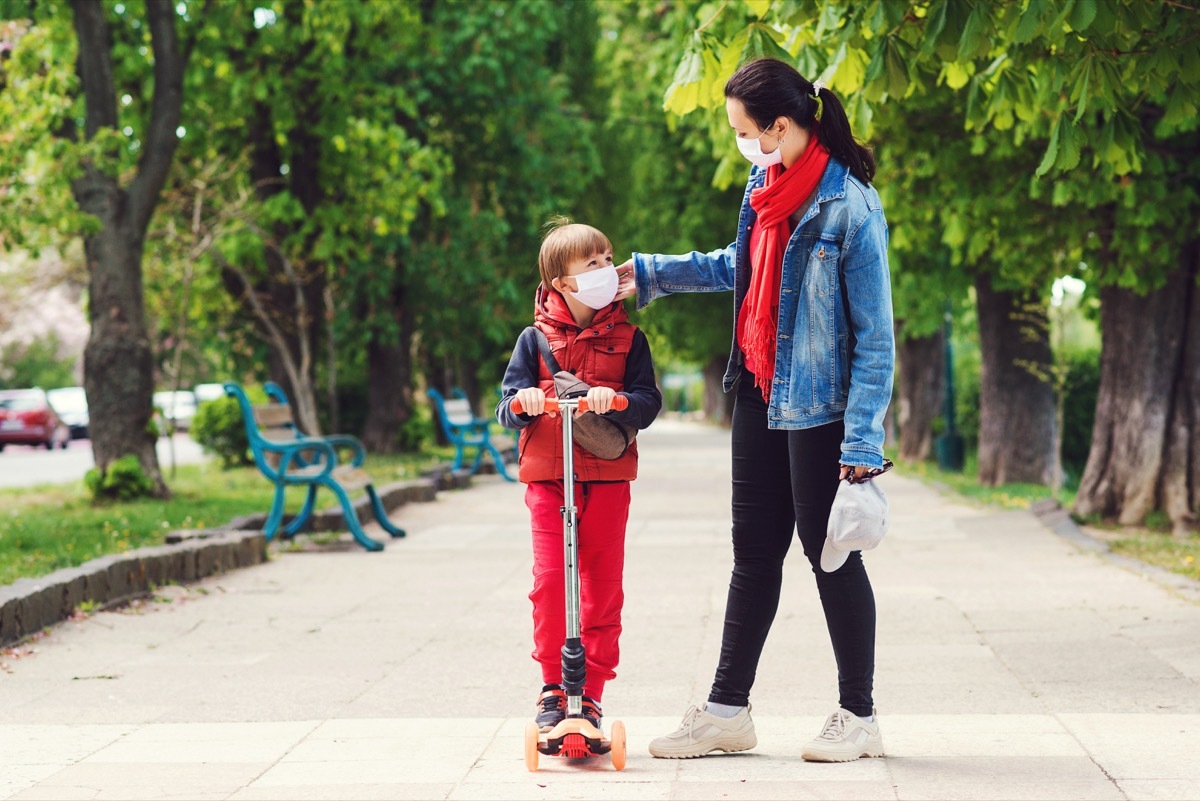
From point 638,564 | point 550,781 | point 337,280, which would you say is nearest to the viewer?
point 550,781

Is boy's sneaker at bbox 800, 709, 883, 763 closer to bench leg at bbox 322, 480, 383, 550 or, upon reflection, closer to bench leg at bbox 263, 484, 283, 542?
bench leg at bbox 322, 480, 383, 550

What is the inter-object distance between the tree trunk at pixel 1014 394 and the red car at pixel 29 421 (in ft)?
86.9

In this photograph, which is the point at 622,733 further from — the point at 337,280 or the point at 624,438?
the point at 337,280

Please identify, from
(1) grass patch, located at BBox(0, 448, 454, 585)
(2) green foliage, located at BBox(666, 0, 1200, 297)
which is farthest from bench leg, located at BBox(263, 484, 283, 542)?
(2) green foliage, located at BBox(666, 0, 1200, 297)

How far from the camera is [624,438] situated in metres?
4.84

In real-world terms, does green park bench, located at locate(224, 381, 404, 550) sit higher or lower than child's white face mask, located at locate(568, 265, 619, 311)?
lower

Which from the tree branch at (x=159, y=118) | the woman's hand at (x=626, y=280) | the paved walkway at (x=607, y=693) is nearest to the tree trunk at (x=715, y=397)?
the tree branch at (x=159, y=118)

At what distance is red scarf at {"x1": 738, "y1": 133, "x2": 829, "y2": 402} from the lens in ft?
14.9

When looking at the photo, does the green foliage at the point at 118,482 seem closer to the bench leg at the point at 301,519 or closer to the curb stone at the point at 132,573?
the curb stone at the point at 132,573

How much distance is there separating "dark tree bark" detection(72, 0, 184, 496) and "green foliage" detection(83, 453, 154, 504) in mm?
109

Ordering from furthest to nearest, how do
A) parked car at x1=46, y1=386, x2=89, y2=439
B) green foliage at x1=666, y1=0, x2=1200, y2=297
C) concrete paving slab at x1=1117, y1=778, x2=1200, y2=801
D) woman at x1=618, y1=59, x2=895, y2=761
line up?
1. parked car at x1=46, y1=386, x2=89, y2=439
2. green foliage at x1=666, y1=0, x2=1200, y2=297
3. woman at x1=618, y1=59, x2=895, y2=761
4. concrete paving slab at x1=1117, y1=778, x2=1200, y2=801

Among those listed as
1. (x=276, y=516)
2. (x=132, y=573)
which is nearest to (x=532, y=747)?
(x=132, y=573)

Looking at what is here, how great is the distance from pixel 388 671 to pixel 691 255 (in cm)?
267

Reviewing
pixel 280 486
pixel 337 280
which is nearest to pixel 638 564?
pixel 280 486
